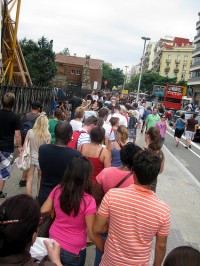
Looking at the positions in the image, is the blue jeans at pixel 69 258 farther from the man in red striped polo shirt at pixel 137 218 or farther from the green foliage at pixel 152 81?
the green foliage at pixel 152 81

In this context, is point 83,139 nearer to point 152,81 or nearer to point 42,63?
point 42,63

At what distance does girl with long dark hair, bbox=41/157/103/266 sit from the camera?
9.25 feet

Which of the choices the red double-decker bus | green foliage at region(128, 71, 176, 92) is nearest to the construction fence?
the red double-decker bus

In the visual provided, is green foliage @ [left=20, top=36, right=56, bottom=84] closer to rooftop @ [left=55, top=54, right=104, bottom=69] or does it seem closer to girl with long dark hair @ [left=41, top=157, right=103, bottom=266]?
rooftop @ [left=55, top=54, right=104, bottom=69]

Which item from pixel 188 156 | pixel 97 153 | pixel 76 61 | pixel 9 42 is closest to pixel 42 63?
pixel 9 42

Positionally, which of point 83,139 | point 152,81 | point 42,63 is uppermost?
point 42,63

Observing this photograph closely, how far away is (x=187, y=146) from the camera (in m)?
17.1

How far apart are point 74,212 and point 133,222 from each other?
1.68 feet

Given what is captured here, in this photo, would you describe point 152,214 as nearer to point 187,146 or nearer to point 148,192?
point 148,192

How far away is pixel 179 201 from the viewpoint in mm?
7824

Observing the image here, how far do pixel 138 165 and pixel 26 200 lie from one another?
41.8 inches

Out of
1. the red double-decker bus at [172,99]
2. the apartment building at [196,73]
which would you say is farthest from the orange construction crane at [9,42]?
the apartment building at [196,73]

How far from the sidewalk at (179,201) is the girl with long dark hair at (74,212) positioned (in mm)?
1664

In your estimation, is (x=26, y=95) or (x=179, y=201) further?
(x=26, y=95)
